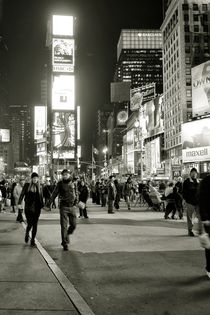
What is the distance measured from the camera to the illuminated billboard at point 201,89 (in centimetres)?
5072

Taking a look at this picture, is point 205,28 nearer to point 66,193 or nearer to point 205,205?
point 66,193

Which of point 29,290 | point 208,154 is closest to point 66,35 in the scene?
point 208,154

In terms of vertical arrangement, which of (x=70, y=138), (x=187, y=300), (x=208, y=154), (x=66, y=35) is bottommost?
(x=187, y=300)

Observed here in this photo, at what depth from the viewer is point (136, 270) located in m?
7.64

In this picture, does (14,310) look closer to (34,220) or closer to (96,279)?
(96,279)

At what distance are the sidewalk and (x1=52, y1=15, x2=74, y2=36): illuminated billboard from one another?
81.5 metres

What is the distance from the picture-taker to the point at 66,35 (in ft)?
285

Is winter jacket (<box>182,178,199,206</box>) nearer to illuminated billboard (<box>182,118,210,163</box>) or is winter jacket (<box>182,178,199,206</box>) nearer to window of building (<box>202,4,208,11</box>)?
illuminated billboard (<box>182,118,210,163</box>)

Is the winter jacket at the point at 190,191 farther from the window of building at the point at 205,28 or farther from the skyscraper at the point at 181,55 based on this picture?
the window of building at the point at 205,28

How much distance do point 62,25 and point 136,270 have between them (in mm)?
84944

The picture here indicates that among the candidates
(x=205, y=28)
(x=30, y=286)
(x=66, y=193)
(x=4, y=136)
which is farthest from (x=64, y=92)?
(x=30, y=286)

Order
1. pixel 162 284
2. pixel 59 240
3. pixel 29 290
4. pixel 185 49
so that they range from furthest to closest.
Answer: pixel 185 49
pixel 59 240
pixel 162 284
pixel 29 290

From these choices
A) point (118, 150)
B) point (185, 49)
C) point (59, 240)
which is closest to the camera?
point (59, 240)

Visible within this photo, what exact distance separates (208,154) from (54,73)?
156 ft
